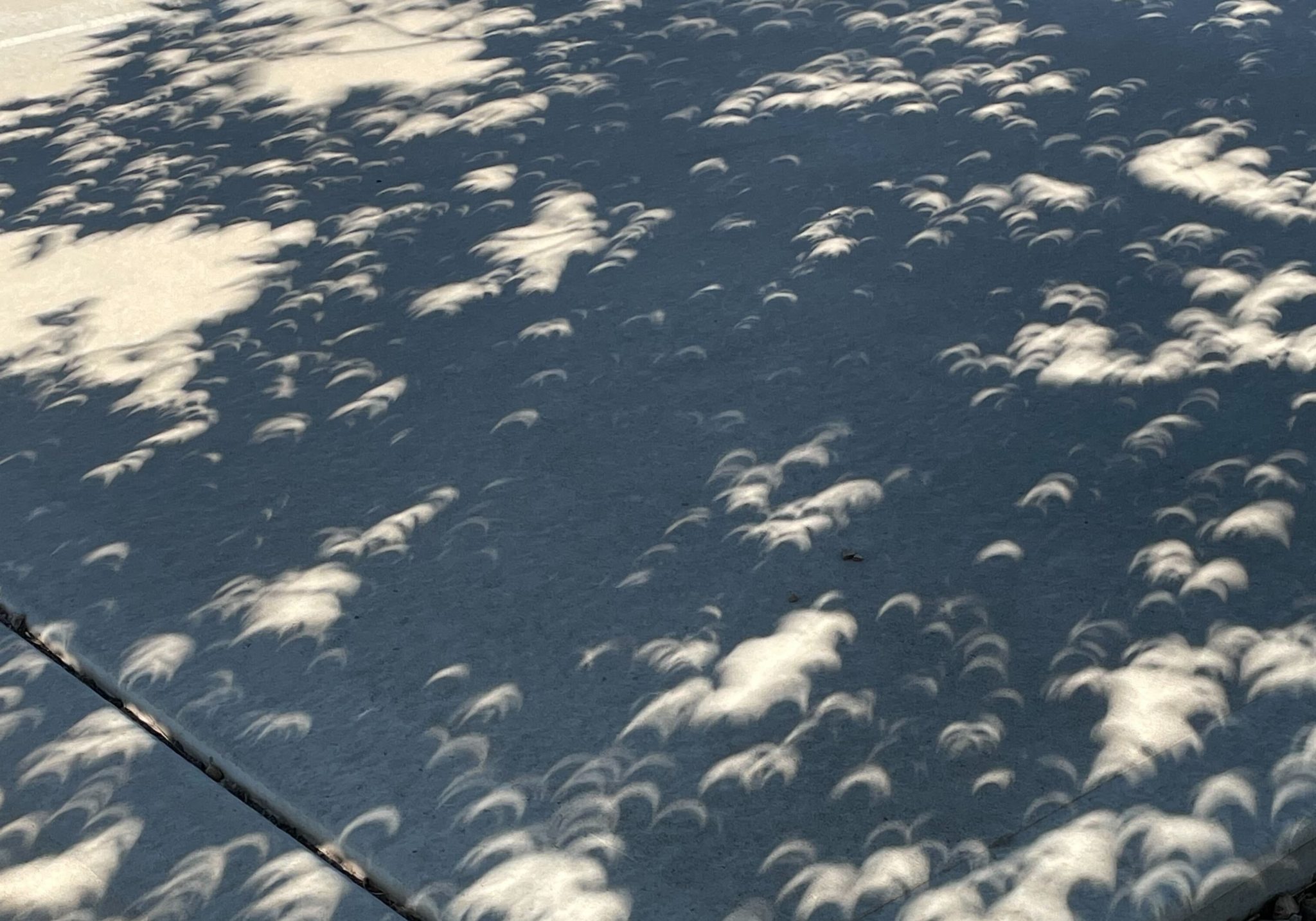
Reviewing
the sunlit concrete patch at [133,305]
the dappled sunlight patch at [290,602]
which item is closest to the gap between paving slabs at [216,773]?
the dappled sunlight patch at [290,602]

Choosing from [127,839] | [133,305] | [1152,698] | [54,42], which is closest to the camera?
[127,839]

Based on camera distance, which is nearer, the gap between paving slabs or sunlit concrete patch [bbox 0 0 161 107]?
the gap between paving slabs

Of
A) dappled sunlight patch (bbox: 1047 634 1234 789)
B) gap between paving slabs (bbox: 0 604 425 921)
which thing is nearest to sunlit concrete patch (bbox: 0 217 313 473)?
gap between paving slabs (bbox: 0 604 425 921)

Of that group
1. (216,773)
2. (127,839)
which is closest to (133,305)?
(216,773)

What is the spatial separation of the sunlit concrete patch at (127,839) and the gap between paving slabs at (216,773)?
2 centimetres

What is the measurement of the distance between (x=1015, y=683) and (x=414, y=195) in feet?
12.7

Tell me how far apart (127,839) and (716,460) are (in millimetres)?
2080

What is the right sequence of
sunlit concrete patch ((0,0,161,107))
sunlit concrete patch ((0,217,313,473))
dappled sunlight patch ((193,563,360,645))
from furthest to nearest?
1. sunlit concrete patch ((0,0,161,107))
2. sunlit concrete patch ((0,217,313,473))
3. dappled sunlight patch ((193,563,360,645))

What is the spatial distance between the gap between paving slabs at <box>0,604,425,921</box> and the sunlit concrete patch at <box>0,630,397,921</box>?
0.08 feet

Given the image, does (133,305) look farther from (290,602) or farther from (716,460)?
→ (716,460)

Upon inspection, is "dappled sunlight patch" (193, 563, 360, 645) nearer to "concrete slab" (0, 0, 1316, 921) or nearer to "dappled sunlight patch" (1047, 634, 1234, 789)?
"concrete slab" (0, 0, 1316, 921)

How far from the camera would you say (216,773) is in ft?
12.0

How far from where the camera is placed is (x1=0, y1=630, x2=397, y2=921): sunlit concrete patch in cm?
327

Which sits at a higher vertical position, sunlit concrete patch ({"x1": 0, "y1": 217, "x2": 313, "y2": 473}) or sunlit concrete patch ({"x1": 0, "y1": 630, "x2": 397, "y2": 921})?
sunlit concrete patch ({"x1": 0, "y1": 217, "x2": 313, "y2": 473})
